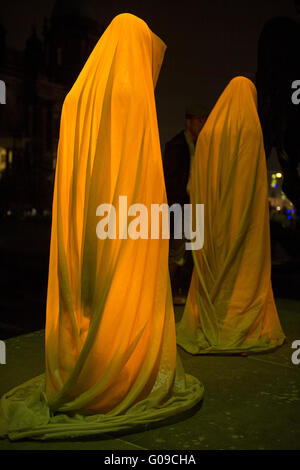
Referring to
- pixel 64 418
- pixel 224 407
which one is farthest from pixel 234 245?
pixel 64 418

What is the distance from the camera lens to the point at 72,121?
2.99 metres

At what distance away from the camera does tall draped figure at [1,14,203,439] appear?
Answer: 279 cm

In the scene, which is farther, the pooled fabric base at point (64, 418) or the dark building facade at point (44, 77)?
the dark building facade at point (44, 77)

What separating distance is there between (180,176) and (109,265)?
143 inches

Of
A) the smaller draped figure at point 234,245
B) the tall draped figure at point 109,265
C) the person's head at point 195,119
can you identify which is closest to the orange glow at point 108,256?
the tall draped figure at point 109,265

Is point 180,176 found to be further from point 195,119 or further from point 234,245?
point 234,245

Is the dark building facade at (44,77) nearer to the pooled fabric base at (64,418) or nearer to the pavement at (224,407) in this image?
the pavement at (224,407)

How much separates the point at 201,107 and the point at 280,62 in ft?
8.87

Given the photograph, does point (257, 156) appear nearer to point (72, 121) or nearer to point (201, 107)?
point (201, 107)

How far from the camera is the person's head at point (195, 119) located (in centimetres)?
583

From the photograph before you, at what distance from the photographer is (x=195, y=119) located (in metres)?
5.91

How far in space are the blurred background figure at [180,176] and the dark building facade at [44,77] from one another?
94.5ft
